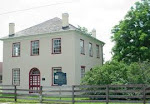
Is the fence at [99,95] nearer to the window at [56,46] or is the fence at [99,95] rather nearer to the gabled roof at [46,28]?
the window at [56,46]

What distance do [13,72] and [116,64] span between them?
459 inches

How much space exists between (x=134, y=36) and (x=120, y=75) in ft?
35.9

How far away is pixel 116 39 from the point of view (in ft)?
107

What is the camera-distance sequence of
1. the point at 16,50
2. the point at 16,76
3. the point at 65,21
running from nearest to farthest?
1. the point at 65,21
2. the point at 16,76
3. the point at 16,50

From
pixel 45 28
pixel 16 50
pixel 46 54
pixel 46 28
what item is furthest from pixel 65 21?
pixel 16 50

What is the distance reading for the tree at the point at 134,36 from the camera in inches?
1204

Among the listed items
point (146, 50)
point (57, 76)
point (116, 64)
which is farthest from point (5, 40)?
point (146, 50)

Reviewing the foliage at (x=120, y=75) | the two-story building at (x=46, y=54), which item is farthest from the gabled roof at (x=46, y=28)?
the foliage at (x=120, y=75)

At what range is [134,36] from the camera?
102ft

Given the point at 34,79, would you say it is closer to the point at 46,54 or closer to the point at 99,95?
the point at 46,54

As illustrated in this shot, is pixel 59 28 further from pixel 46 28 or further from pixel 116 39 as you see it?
pixel 116 39

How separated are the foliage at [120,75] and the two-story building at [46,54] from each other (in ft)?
11.8

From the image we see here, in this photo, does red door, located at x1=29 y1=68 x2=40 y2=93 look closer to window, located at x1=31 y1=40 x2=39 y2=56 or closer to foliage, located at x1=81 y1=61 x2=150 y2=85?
window, located at x1=31 y1=40 x2=39 y2=56

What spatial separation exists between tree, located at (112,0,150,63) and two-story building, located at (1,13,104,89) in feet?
12.6
